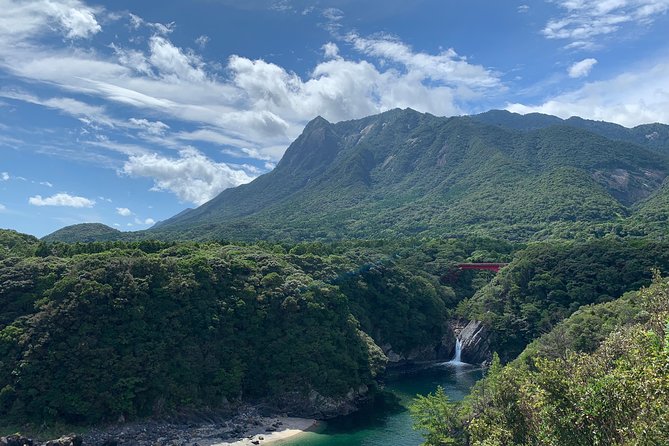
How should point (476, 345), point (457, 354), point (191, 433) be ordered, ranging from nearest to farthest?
point (191, 433) < point (476, 345) < point (457, 354)

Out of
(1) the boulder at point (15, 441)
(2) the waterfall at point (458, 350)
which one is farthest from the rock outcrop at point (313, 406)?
(2) the waterfall at point (458, 350)

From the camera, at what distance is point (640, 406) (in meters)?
15.5

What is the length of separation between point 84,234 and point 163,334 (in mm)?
133980

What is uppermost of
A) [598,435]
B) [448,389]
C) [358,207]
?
[358,207]

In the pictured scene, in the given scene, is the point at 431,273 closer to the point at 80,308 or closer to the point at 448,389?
the point at 448,389

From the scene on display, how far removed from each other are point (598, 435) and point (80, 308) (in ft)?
149

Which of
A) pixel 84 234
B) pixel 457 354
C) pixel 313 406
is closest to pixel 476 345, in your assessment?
pixel 457 354

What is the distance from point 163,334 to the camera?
163ft

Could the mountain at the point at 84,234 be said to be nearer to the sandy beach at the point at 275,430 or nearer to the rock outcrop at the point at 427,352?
the rock outcrop at the point at 427,352

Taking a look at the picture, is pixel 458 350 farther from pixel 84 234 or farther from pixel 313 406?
pixel 84 234

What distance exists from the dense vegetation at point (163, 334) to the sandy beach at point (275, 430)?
2507mm

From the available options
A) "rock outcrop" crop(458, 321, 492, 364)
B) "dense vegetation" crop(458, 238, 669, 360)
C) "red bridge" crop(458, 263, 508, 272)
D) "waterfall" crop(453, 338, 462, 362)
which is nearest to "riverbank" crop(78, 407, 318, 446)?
"rock outcrop" crop(458, 321, 492, 364)

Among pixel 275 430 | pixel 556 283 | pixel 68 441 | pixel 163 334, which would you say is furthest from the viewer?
pixel 556 283

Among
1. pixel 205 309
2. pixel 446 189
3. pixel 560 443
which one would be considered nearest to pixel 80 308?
pixel 205 309
